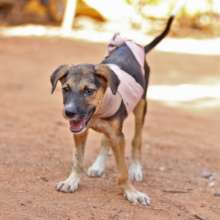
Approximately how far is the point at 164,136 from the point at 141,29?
1095 cm


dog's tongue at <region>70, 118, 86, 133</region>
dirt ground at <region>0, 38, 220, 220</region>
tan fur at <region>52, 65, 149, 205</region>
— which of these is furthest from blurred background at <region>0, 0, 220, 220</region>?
dog's tongue at <region>70, 118, 86, 133</region>

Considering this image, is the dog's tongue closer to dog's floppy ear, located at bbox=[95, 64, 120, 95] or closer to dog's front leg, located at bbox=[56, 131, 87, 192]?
dog's floppy ear, located at bbox=[95, 64, 120, 95]

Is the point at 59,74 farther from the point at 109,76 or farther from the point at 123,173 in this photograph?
the point at 123,173

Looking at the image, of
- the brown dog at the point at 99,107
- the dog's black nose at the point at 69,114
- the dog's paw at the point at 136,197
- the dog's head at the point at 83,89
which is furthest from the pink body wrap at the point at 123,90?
the dog's paw at the point at 136,197

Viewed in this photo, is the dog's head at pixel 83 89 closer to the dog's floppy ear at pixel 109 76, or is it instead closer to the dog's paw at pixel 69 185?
the dog's floppy ear at pixel 109 76

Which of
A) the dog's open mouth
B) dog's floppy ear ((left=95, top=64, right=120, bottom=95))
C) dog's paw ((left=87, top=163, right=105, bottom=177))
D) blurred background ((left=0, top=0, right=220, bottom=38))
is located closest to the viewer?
the dog's open mouth

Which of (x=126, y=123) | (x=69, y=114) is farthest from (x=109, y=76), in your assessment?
(x=126, y=123)

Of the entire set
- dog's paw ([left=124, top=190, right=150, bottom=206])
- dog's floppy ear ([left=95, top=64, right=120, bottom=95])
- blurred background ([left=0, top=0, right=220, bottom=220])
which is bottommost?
blurred background ([left=0, top=0, right=220, bottom=220])

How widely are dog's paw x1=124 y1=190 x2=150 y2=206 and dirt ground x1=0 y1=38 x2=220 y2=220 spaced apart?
59 millimetres

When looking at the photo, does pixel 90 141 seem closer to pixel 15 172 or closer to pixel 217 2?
pixel 15 172

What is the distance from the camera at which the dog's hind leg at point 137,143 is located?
19.2ft

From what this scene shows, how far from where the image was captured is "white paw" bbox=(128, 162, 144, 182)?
5820 millimetres

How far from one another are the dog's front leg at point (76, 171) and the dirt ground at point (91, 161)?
7 centimetres

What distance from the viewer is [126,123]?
Result: 320 inches
